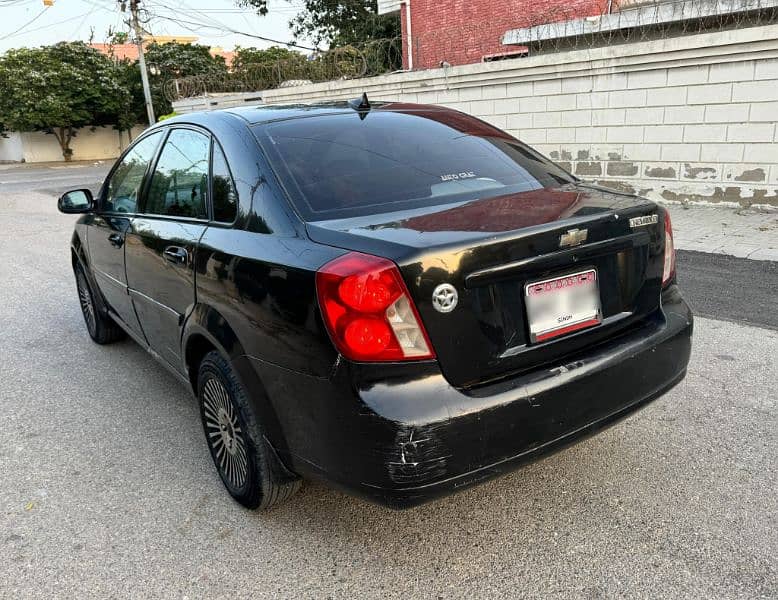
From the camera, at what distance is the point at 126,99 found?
1464 inches

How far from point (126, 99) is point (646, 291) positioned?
1577 inches

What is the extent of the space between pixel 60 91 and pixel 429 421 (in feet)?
127

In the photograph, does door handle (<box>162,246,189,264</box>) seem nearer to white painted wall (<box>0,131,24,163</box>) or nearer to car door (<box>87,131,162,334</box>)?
car door (<box>87,131,162,334</box>)

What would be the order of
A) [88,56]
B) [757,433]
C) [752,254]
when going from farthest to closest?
[88,56] → [752,254] → [757,433]

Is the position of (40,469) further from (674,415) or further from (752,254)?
(752,254)

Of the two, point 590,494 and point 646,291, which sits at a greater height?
point 646,291

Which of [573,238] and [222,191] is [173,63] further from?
[573,238]

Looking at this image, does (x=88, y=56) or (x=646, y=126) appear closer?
(x=646, y=126)

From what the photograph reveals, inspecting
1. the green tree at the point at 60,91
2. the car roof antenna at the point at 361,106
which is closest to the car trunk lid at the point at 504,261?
the car roof antenna at the point at 361,106

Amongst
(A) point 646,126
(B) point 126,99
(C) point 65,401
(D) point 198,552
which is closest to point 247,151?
(D) point 198,552

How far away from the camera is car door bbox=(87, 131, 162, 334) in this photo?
3707 mm

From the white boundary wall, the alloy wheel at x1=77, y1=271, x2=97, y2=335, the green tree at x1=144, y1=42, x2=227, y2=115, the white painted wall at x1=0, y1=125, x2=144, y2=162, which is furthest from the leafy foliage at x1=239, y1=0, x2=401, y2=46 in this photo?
the alloy wheel at x1=77, y1=271, x2=97, y2=335

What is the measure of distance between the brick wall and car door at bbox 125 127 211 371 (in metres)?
13.8

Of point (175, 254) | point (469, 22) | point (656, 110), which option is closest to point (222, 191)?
point (175, 254)
